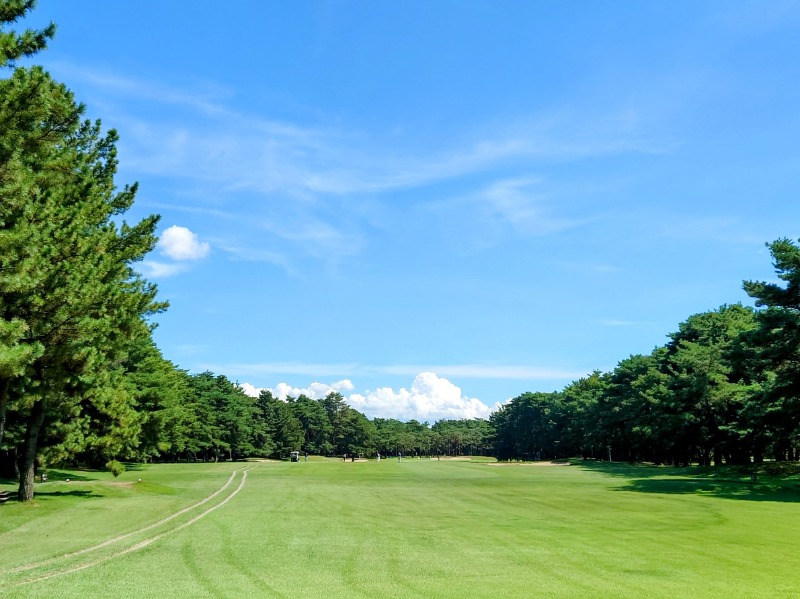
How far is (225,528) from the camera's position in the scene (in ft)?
70.2

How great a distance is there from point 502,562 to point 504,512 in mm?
12756

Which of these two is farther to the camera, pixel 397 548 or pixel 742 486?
pixel 742 486

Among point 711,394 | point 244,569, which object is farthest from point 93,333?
point 711,394

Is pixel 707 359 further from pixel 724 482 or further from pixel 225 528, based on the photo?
pixel 225 528

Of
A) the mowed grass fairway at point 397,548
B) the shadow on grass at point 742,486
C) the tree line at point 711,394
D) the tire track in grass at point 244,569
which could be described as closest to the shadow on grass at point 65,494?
the mowed grass fairway at point 397,548

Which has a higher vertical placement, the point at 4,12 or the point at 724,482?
the point at 4,12

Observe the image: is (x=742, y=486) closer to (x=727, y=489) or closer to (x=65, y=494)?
(x=727, y=489)

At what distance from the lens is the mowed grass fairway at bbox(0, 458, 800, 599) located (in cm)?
1239

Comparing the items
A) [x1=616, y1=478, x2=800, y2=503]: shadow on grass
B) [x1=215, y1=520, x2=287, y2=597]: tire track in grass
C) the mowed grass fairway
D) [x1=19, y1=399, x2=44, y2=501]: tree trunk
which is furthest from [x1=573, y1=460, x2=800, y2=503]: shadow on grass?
[x1=19, y1=399, x2=44, y2=501]: tree trunk

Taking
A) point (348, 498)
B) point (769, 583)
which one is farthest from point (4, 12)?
point (348, 498)

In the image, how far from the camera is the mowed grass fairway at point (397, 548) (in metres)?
12.4

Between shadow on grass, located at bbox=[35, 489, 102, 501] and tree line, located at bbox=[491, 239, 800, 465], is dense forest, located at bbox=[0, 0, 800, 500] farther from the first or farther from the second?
shadow on grass, located at bbox=[35, 489, 102, 501]

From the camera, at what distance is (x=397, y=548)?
17266 mm

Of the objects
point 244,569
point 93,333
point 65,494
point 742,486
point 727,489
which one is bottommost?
point 65,494
